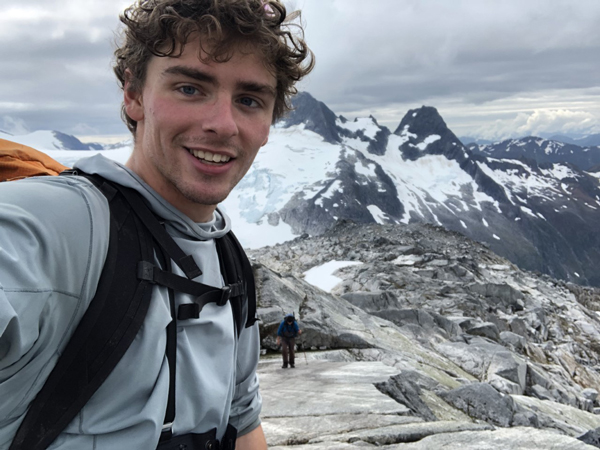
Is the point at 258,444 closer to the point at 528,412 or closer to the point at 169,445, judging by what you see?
the point at 169,445

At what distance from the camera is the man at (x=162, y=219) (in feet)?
5.23

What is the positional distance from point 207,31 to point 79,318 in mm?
1507

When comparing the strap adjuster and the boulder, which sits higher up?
the strap adjuster

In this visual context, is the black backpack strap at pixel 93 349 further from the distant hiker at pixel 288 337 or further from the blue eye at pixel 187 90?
the distant hiker at pixel 288 337

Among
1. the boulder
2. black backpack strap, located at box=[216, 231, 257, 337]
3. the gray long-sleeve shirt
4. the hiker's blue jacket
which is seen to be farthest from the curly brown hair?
the boulder

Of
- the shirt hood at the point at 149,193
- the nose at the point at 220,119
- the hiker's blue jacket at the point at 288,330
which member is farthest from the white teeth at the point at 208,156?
the hiker's blue jacket at the point at 288,330

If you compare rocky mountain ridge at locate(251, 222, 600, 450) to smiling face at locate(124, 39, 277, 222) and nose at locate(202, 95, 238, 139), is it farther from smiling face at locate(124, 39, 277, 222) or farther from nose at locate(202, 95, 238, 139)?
nose at locate(202, 95, 238, 139)

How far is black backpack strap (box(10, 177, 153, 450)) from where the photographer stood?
166 centimetres

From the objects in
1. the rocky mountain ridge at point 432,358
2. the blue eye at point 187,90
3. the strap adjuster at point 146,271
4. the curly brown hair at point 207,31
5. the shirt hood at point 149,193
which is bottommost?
the rocky mountain ridge at point 432,358

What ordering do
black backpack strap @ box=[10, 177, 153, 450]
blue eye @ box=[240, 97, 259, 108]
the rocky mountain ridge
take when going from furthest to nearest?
the rocky mountain ridge
blue eye @ box=[240, 97, 259, 108]
black backpack strap @ box=[10, 177, 153, 450]

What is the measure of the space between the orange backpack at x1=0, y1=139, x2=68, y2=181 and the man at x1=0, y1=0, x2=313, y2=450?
16.1 inches

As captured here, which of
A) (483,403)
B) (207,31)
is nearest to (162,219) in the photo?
(207,31)

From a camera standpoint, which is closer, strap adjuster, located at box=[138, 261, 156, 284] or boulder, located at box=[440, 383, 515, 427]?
strap adjuster, located at box=[138, 261, 156, 284]

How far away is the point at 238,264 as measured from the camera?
2.80 meters
